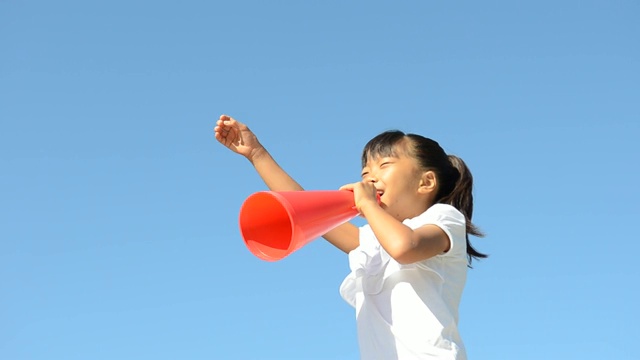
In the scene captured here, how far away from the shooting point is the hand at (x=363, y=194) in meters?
3.61

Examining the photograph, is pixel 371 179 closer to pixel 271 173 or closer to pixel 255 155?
pixel 271 173

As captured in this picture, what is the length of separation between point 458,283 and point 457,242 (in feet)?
0.69

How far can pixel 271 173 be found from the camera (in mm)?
4789

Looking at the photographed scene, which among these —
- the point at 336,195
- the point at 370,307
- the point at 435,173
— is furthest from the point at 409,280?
the point at 435,173

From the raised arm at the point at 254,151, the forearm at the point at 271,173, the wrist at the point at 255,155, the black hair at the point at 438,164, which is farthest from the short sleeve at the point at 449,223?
the wrist at the point at 255,155

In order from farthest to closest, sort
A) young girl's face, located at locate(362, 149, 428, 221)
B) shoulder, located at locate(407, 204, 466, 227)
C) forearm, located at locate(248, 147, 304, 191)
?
forearm, located at locate(248, 147, 304, 191), young girl's face, located at locate(362, 149, 428, 221), shoulder, located at locate(407, 204, 466, 227)

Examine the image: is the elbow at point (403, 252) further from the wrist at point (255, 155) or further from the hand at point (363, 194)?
the wrist at point (255, 155)

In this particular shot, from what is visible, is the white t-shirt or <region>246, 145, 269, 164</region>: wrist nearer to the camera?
the white t-shirt

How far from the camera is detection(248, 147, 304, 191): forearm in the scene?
15.6 feet

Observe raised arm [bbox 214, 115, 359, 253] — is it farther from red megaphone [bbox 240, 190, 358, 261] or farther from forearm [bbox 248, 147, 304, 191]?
red megaphone [bbox 240, 190, 358, 261]

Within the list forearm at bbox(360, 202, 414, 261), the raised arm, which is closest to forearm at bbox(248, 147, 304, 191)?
the raised arm

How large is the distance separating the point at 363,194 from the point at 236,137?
145 cm

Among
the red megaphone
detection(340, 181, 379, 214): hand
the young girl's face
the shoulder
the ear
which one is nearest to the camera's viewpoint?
the red megaphone

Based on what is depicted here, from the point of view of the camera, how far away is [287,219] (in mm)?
3963
